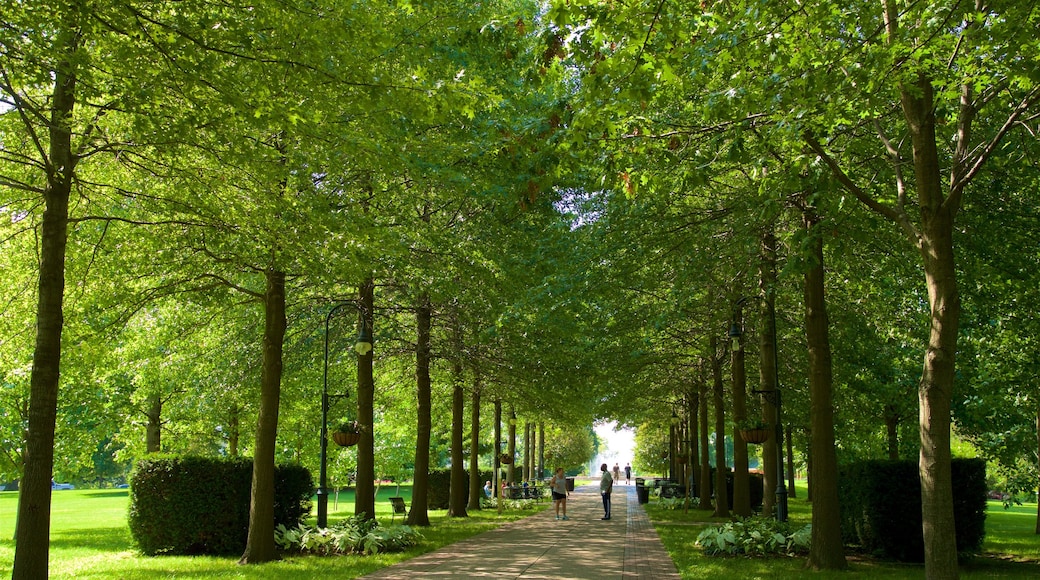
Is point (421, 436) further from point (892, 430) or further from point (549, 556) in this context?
point (892, 430)

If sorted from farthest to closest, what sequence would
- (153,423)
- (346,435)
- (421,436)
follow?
(153,423)
(421,436)
(346,435)

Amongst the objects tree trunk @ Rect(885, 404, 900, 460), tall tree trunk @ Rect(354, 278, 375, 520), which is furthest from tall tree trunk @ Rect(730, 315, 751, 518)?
tall tree trunk @ Rect(354, 278, 375, 520)

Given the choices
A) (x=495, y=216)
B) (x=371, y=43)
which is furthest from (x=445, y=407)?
(x=371, y=43)

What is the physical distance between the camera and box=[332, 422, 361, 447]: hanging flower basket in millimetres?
A: 15031

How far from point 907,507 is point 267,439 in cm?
1109

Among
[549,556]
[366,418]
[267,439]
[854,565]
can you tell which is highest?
[366,418]

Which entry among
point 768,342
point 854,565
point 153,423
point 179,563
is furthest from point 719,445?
point 153,423

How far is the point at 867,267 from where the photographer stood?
13047mm

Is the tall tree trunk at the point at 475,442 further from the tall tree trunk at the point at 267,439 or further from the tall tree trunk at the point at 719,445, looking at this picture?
the tall tree trunk at the point at 267,439

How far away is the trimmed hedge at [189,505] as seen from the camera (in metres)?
14.4

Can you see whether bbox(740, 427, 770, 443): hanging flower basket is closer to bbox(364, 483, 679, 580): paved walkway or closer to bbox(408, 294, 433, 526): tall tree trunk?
bbox(364, 483, 679, 580): paved walkway

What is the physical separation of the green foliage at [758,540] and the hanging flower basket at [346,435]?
697cm

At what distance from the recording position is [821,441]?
39.4 feet

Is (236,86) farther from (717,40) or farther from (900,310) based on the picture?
(900,310)
